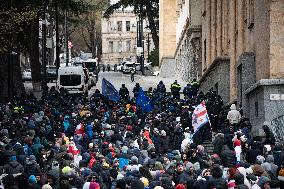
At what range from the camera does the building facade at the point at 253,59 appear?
3272 centimetres

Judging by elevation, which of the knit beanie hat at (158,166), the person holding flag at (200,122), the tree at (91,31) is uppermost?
the tree at (91,31)

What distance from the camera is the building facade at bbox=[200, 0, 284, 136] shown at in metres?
32.7

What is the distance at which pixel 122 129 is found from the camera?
3319cm

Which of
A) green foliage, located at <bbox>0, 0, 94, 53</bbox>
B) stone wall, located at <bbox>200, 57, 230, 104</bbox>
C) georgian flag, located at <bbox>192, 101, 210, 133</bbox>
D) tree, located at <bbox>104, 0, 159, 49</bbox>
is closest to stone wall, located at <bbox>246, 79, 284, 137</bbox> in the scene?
georgian flag, located at <bbox>192, 101, 210, 133</bbox>

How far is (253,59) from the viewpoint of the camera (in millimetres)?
36469

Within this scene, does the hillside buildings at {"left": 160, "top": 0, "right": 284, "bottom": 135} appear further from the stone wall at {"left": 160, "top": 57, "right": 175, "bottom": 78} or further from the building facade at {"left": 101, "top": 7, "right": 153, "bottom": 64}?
the building facade at {"left": 101, "top": 7, "right": 153, "bottom": 64}

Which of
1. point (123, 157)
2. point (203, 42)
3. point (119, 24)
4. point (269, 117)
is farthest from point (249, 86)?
point (119, 24)

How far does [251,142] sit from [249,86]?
30.0ft

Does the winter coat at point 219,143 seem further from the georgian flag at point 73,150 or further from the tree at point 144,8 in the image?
the tree at point 144,8

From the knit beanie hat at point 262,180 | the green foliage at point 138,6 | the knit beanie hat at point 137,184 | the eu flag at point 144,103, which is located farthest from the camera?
the green foliage at point 138,6

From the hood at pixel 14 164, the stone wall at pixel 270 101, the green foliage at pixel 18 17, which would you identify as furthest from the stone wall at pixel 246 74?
the hood at pixel 14 164

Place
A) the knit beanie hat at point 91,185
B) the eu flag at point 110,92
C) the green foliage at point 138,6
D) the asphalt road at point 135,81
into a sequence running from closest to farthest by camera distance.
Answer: the knit beanie hat at point 91,185 → the eu flag at point 110,92 → the asphalt road at point 135,81 → the green foliage at point 138,6

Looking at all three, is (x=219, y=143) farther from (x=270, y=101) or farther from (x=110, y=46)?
(x=110, y=46)

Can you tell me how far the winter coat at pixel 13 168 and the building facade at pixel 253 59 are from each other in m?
10.5
